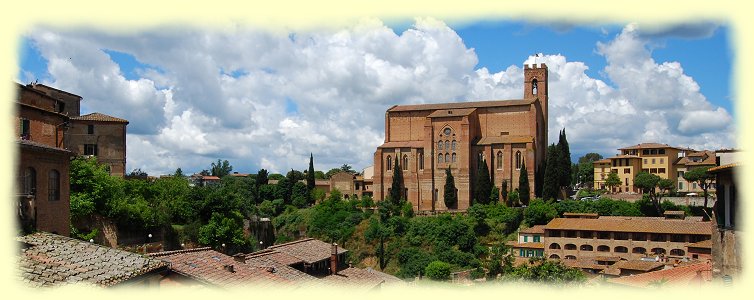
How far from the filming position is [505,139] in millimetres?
62406

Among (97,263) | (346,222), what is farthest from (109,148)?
(97,263)

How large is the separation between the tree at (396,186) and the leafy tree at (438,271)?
19.3 meters

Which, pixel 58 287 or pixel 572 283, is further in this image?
pixel 572 283

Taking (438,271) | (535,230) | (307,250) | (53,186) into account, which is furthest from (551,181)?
(53,186)

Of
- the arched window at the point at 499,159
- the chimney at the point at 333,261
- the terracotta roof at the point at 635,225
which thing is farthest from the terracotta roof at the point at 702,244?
the arched window at the point at 499,159

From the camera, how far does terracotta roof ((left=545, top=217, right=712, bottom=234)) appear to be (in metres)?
39.7

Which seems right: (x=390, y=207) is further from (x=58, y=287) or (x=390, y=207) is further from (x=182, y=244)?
(x=58, y=287)

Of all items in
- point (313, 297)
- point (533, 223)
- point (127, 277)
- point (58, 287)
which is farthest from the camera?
point (533, 223)

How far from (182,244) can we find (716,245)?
28.5 m

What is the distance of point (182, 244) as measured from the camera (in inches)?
1416

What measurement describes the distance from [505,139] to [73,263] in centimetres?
Answer: 5282

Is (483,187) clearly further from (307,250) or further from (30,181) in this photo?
(30,181)

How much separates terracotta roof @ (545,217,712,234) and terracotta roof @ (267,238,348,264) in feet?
67.8

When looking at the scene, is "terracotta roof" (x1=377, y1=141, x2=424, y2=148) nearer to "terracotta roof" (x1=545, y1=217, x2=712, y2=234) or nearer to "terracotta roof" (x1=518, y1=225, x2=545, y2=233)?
"terracotta roof" (x1=518, y1=225, x2=545, y2=233)
